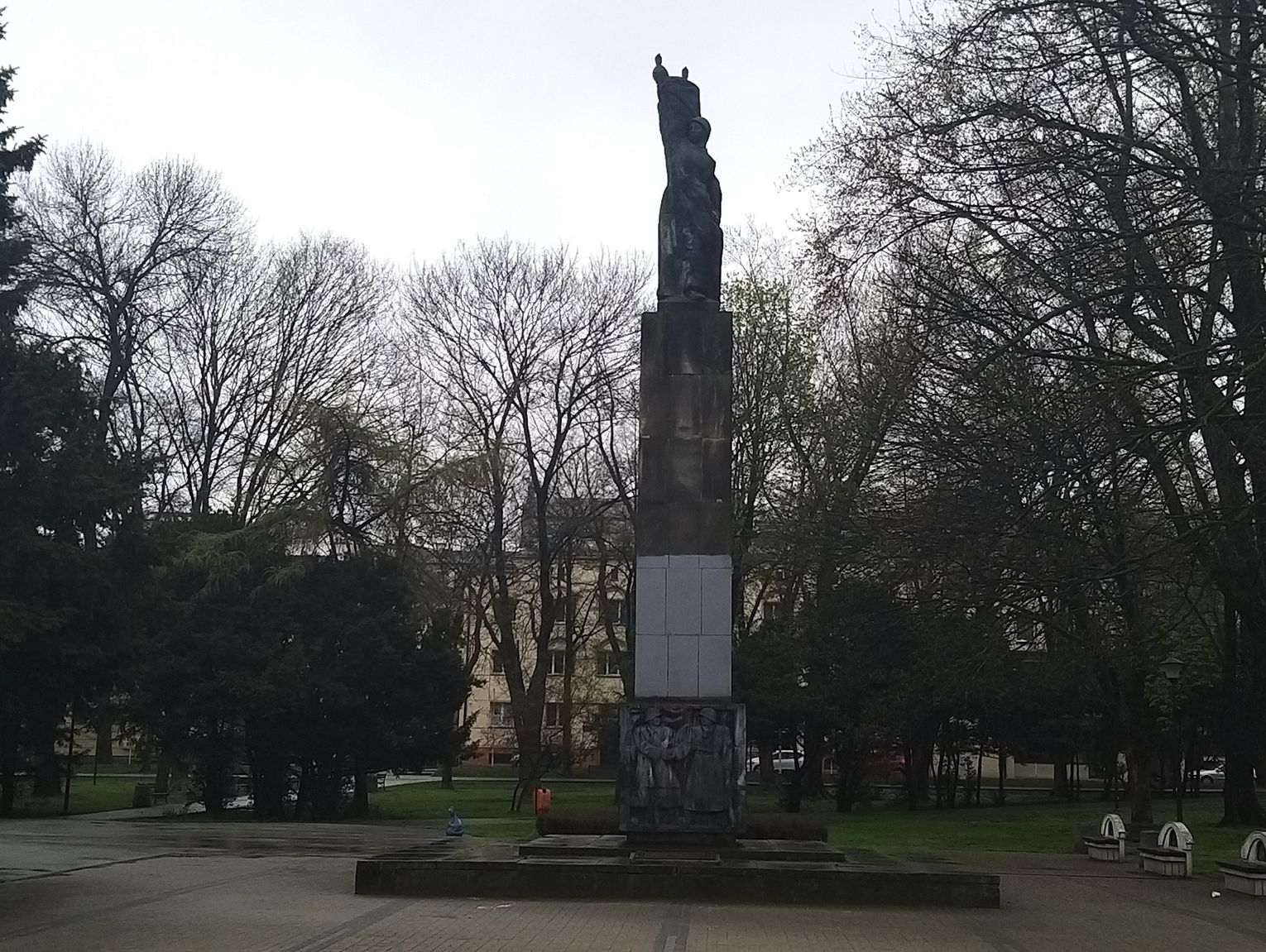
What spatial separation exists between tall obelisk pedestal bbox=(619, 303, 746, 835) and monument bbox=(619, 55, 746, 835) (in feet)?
0.04

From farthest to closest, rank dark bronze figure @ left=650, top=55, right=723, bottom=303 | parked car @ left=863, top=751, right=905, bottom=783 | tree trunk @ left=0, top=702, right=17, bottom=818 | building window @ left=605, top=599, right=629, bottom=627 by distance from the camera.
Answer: parked car @ left=863, top=751, right=905, bottom=783
building window @ left=605, top=599, right=629, bottom=627
tree trunk @ left=0, top=702, right=17, bottom=818
dark bronze figure @ left=650, top=55, right=723, bottom=303

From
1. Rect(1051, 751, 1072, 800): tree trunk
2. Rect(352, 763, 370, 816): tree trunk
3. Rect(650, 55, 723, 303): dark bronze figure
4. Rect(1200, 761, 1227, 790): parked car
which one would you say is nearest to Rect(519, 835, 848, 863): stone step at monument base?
Rect(650, 55, 723, 303): dark bronze figure

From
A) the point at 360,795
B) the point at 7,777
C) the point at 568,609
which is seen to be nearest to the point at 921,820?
the point at 360,795

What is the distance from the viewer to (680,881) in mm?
15781

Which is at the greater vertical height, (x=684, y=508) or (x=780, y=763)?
(x=684, y=508)

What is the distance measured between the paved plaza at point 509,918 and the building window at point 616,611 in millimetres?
25782

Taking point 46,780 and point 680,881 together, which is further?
point 46,780

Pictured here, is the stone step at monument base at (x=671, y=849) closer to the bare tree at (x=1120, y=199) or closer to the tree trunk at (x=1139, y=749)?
the bare tree at (x=1120, y=199)

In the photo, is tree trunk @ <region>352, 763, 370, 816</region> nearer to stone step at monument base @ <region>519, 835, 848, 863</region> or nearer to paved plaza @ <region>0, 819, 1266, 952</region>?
paved plaza @ <region>0, 819, 1266, 952</region>

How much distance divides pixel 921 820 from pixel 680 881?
22341mm

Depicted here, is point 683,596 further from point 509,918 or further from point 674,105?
point 674,105

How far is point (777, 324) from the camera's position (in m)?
38.3

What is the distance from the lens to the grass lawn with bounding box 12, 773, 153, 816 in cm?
3462

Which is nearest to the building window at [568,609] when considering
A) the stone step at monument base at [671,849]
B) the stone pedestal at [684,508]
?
the stone pedestal at [684,508]
